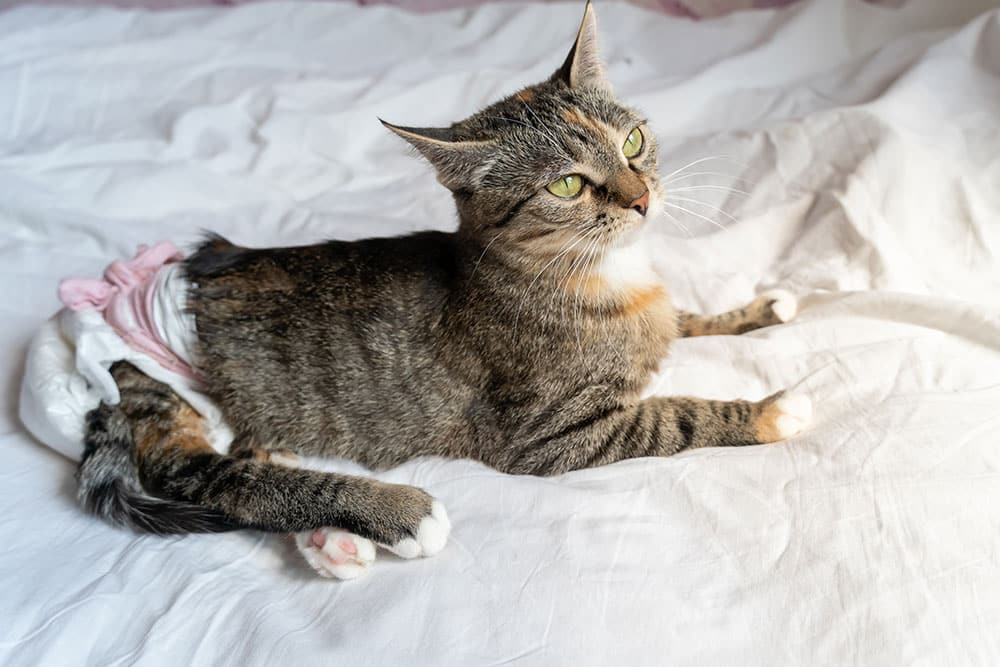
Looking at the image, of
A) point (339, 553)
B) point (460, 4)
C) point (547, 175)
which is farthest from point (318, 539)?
point (460, 4)

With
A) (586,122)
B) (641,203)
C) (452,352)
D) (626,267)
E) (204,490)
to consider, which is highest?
(586,122)

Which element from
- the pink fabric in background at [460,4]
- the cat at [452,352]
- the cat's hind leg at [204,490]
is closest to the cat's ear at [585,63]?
the cat at [452,352]

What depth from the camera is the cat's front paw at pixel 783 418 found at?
4.24 ft

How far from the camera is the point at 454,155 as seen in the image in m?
1.30

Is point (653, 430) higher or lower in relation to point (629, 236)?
lower

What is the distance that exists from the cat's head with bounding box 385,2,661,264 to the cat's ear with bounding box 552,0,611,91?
0.05 m

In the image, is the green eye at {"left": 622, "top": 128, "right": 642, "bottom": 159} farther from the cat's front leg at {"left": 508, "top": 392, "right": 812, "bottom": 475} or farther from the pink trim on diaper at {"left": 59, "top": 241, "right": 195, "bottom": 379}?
the pink trim on diaper at {"left": 59, "top": 241, "right": 195, "bottom": 379}

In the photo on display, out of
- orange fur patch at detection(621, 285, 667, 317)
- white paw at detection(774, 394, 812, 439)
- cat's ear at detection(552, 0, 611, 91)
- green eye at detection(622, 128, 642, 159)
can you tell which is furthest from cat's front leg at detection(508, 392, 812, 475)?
cat's ear at detection(552, 0, 611, 91)

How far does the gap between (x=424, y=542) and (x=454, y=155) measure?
24.9 inches

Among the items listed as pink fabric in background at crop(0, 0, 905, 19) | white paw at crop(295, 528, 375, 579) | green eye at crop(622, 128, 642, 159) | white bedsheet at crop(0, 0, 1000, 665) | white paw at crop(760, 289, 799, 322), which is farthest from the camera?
pink fabric in background at crop(0, 0, 905, 19)

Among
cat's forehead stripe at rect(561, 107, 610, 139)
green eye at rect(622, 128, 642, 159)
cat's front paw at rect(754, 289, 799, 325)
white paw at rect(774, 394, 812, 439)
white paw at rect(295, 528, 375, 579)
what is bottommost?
white paw at rect(295, 528, 375, 579)

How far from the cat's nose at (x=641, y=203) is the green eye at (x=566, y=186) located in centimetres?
10

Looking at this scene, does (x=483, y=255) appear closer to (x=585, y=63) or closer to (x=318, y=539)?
(x=585, y=63)

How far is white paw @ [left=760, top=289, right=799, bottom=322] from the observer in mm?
1602
